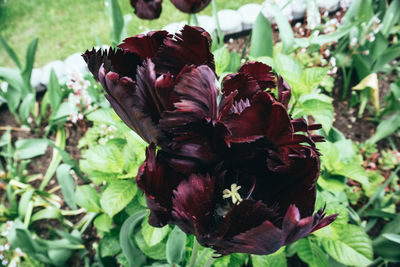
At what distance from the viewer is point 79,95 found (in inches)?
69.9

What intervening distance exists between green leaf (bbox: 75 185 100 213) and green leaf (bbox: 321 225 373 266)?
840mm

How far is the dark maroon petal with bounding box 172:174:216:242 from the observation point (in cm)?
52

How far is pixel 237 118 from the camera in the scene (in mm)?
535

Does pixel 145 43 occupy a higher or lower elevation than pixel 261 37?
higher

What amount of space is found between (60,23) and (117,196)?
83.3 inches

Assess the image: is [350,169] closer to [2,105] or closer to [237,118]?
[237,118]

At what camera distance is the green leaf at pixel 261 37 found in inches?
59.3

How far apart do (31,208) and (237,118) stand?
1.46 m

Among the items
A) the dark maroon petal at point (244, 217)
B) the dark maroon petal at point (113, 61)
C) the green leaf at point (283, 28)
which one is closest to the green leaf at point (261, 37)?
the green leaf at point (283, 28)

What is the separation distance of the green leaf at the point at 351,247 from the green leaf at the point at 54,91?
1.47 m

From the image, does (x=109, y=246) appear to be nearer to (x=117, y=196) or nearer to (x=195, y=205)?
(x=117, y=196)

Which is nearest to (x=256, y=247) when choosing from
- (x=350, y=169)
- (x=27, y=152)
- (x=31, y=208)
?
(x=350, y=169)

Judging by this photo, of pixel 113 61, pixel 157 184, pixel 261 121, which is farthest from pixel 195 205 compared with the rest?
pixel 113 61

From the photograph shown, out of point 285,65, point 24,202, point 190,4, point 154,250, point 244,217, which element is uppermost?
point 190,4
